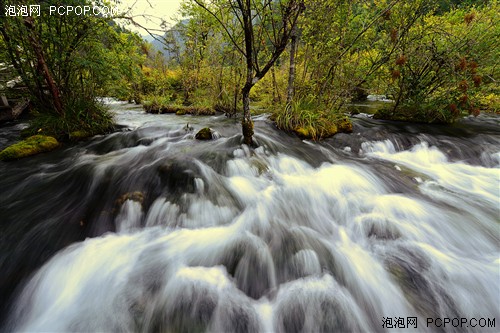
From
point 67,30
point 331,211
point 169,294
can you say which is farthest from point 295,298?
point 67,30

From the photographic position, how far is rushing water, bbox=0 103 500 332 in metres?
1.76

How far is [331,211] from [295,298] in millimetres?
1561

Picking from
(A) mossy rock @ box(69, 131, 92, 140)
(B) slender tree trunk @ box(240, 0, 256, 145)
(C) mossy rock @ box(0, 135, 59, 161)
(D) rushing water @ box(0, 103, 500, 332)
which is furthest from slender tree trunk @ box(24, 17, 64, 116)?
(B) slender tree trunk @ box(240, 0, 256, 145)

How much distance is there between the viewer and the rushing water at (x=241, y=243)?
176 cm

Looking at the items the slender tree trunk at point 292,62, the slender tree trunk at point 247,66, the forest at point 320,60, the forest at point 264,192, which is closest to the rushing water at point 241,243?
the forest at point 264,192

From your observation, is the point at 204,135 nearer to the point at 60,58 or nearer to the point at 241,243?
the point at 241,243

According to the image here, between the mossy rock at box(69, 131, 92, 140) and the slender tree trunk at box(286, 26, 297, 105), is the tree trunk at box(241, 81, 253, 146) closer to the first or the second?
the slender tree trunk at box(286, 26, 297, 105)

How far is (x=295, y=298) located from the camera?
1863 mm

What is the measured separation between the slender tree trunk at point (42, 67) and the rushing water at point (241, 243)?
1504 mm

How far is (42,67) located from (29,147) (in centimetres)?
175

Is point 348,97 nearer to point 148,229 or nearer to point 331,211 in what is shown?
point 331,211

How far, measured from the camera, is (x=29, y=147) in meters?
4.57

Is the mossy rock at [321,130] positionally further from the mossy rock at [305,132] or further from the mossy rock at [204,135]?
the mossy rock at [204,135]

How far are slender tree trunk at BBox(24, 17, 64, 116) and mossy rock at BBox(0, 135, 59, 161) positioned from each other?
796 millimetres
